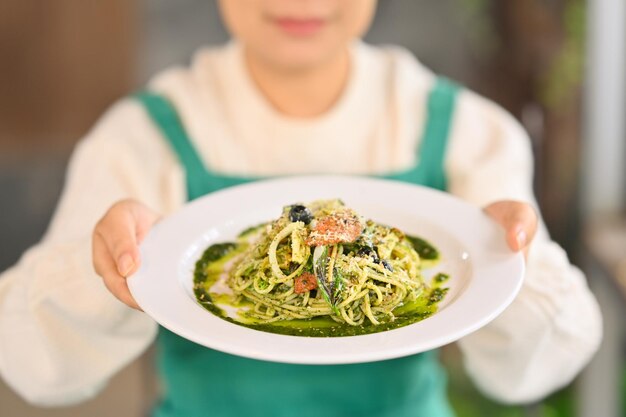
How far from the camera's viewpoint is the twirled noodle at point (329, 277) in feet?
3.27

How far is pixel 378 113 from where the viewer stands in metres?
1.51

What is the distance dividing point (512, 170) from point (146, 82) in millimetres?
1160

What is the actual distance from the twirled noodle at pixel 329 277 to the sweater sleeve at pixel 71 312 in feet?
0.80

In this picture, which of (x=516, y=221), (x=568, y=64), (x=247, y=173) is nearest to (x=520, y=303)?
(x=516, y=221)

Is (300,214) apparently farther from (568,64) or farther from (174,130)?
(568,64)

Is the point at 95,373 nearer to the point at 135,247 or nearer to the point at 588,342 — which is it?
the point at 135,247

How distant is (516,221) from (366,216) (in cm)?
23

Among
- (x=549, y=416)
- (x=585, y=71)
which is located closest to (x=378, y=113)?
(x=585, y=71)

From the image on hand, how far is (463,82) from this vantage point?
2.52m

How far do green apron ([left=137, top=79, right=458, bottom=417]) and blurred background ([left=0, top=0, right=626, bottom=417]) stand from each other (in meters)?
0.68

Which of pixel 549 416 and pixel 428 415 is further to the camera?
pixel 549 416

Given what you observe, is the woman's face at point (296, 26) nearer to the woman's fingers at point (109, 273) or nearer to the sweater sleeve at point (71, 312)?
the sweater sleeve at point (71, 312)

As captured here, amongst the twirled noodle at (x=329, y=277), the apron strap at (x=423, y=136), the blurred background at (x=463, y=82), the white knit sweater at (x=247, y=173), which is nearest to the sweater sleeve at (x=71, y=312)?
Result: the white knit sweater at (x=247, y=173)

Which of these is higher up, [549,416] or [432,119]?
[432,119]
